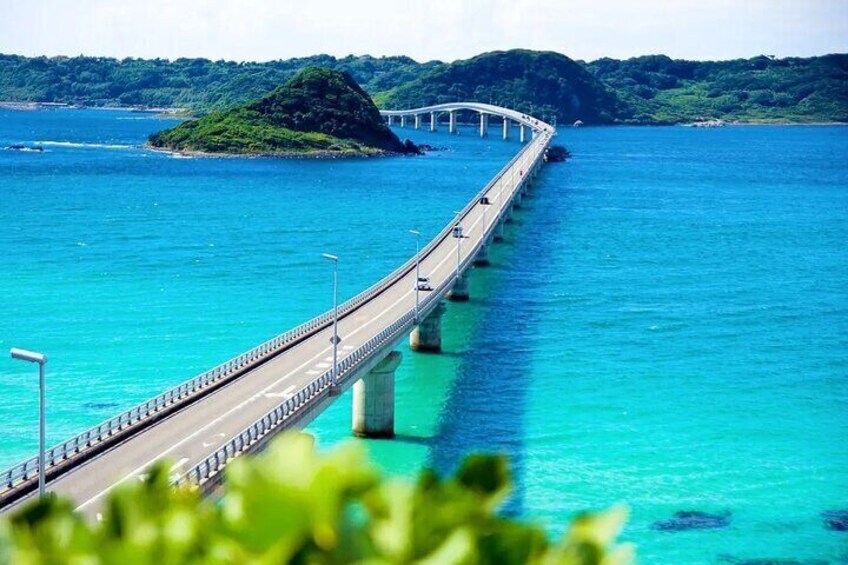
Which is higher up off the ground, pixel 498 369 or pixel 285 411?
pixel 285 411

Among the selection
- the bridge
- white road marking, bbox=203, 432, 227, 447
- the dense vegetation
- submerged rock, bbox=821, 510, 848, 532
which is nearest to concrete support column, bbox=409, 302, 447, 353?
the bridge

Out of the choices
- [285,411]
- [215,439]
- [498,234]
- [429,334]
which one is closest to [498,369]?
[429,334]

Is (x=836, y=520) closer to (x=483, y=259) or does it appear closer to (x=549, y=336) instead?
(x=549, y=336)

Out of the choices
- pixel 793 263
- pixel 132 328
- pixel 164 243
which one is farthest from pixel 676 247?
pixel 132 328

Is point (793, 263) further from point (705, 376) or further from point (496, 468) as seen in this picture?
point (496, 468)

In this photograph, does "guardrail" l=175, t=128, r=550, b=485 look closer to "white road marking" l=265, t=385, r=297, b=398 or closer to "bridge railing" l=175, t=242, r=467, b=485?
"bridge railing" l=175, t=242, r=467, b=485

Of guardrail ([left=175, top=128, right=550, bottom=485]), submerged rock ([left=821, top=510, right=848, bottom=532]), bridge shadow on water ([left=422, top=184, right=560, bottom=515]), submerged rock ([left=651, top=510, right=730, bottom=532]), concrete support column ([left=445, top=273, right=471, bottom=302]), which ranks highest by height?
guardrail ([left=175, top=128, right=550, bottom=485])
